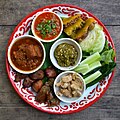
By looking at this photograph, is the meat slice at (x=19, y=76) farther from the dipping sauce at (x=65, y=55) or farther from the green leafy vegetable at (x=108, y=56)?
the green leafy vegetable at (x=108, y=56)

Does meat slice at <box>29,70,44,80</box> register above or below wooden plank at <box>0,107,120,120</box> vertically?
above

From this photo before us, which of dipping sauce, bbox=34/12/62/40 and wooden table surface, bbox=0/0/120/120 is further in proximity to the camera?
wooden table surface, bbox=0/0/120/120

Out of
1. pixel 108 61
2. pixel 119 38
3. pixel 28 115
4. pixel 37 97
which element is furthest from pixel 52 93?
pixel 119 38

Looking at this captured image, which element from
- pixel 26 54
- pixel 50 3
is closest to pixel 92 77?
pixel 26 54

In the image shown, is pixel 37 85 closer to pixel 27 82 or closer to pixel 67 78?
pixel 27 82

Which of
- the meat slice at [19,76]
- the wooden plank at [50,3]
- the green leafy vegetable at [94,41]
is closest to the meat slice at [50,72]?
the meat slice at [19,76]

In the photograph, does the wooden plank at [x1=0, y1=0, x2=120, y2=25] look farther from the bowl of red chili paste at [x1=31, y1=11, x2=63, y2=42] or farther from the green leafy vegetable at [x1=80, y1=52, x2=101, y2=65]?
the green leafy vegetable at [x1=80, y1=52, x2=101, y2=65]

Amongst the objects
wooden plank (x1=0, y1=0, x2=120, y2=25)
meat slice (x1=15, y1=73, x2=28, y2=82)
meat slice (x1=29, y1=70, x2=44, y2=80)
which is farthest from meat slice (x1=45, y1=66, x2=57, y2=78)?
wooden plank (x1=0, y1=0, x2=120, y2=25)

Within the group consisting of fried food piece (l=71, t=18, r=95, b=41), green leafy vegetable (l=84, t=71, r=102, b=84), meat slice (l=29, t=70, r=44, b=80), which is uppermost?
fried food piece (l=71, t=18, r=95, b=41)
